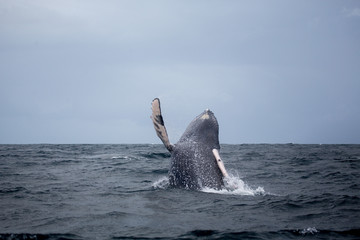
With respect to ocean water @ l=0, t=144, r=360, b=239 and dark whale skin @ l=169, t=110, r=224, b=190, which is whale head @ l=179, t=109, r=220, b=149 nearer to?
dark whale skin @ l=169, t=110, r=224, b=190

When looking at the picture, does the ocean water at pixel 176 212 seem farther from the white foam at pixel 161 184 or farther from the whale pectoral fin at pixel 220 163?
the whale pectoral fin at pixel 220 163

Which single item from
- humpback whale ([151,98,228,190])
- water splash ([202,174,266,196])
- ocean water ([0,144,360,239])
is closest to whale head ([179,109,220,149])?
humpback whale ([151,98,228,190])

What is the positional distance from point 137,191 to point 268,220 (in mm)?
3624

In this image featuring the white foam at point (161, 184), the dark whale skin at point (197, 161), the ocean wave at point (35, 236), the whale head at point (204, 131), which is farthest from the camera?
the whale head at point (204, 131)

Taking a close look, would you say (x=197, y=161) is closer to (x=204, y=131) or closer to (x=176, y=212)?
(x=204, y=131)

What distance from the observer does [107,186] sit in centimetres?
887

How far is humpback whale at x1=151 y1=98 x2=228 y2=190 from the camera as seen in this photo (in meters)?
7.62

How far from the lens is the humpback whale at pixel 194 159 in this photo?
300 inches

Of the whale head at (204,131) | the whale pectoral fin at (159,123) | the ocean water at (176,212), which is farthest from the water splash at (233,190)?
the whale pectoral fin at (159,123)

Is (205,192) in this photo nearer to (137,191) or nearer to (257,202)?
(257,202)

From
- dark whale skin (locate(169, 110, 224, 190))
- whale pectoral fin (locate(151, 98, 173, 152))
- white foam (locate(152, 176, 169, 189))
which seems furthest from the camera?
white foam (locate(152, 176, 169, 189))

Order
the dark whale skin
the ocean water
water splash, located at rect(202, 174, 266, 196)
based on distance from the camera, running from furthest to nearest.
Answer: the dark whale skin
water splash, located at rect(202, 174, 266, 196)
the ocean water

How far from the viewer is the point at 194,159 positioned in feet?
25.6

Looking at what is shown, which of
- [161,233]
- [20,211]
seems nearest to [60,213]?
[20,211]
